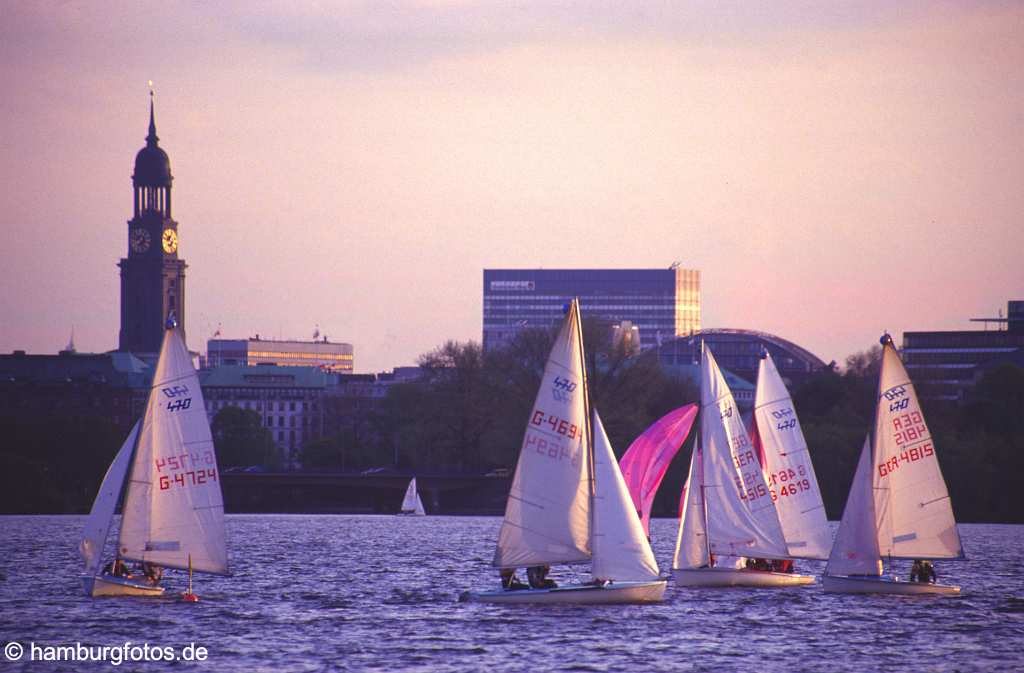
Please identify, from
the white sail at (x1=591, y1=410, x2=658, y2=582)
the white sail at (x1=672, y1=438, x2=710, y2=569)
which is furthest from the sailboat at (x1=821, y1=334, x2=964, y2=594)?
the white sail at (x1=591, y1=410, x2=658, y2=582)

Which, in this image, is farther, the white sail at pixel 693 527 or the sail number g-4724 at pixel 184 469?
the white sail at pixel 693 527

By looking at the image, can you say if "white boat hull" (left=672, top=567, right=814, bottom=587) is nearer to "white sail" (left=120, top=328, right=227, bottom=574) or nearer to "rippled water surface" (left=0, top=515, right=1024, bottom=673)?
"rippled water surface" (left=0, top=515, right=1024, bottom=673)

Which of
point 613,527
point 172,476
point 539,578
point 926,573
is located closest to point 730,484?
point 926,573

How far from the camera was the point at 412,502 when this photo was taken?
137m

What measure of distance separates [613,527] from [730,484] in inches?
287

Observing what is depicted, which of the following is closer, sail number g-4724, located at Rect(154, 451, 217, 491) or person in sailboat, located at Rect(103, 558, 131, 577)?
sail number g-4724, located at Rect(154, 451, 217, 491)

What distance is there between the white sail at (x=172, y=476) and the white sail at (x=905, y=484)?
17.3 meters

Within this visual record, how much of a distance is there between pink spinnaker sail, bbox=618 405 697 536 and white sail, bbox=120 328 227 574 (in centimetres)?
1323

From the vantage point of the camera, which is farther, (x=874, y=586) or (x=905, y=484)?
(x=874, y=586)

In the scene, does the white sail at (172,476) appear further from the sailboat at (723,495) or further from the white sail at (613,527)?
the sailboat at (723,495)

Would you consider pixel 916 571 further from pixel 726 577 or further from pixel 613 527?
pixel 613 527

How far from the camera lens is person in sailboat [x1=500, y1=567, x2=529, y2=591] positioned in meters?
51.1

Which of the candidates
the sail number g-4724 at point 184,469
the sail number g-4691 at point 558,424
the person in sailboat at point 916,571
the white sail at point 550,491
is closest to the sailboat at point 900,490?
the person in sailboat at point 916,571

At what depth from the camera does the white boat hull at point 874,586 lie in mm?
55594
